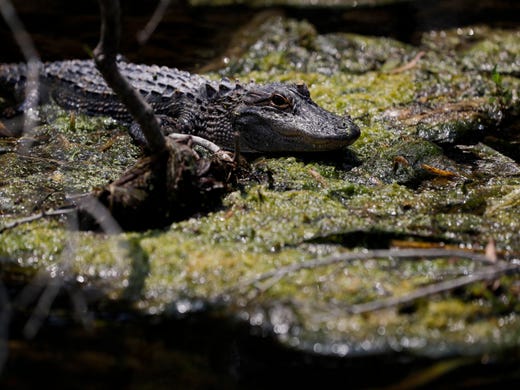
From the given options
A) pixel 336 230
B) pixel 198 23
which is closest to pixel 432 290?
pixel 336 230

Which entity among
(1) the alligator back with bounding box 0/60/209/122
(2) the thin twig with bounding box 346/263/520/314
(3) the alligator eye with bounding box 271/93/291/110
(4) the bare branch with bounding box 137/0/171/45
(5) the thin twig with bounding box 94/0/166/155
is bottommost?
(1) the alligator back with bounding box 0/60/209/122

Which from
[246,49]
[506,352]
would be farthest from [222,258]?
[246,49]

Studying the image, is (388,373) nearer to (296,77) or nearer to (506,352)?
(506,352)

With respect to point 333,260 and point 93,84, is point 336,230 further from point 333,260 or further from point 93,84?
point 93,84

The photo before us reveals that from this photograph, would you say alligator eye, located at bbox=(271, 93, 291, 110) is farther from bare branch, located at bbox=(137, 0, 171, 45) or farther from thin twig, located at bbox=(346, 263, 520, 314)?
thin twig, located at bbox=(346, 263, 520, 314)

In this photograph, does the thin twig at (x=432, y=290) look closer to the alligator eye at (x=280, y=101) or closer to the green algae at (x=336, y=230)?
the green algae at (x=336, y=230)

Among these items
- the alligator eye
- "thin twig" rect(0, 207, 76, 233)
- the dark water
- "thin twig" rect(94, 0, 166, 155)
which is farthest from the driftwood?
the dark water

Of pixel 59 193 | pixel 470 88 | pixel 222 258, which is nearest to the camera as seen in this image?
pixel 222 258
